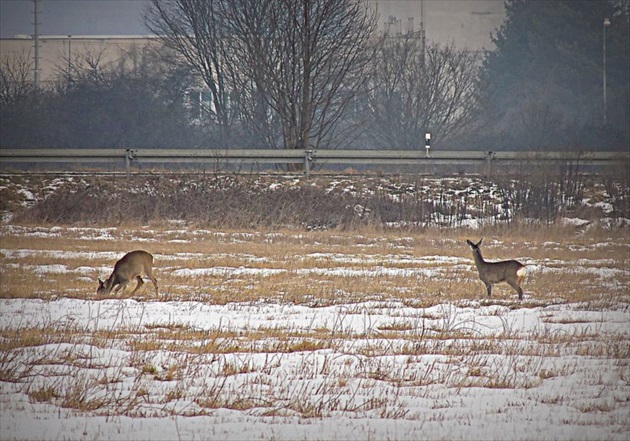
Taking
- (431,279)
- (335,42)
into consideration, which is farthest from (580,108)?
(431,279)

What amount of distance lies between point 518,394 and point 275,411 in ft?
7.43

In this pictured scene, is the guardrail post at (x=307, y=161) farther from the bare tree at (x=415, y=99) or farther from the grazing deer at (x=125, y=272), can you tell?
the grazing deer at (x=125, y=272)

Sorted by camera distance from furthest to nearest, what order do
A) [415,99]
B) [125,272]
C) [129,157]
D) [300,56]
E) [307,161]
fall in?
[415,99] < [300,56] < [129,157] < [307,161] < [125,272]

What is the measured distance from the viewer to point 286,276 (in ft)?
56.1

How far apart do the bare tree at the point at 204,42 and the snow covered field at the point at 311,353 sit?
2321cm

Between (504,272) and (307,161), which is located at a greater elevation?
(307,161)

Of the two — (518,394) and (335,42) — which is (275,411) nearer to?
(518,394)

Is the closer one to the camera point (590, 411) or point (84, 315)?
point (590, 411)

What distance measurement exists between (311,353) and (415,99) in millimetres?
34674

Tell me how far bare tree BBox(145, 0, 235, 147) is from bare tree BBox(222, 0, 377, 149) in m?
4.27

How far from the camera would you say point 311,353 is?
10.3 metres

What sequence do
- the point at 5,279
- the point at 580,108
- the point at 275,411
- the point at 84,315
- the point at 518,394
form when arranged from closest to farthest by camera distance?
1. the point at 275,411
2. the point at 518,394
3. the point at 84,315
4. the point at 5,279
5. the point at 580,108

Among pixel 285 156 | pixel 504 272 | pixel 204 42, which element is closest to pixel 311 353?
pixel 504 272

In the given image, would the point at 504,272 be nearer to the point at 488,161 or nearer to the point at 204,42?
the point at 488,161
